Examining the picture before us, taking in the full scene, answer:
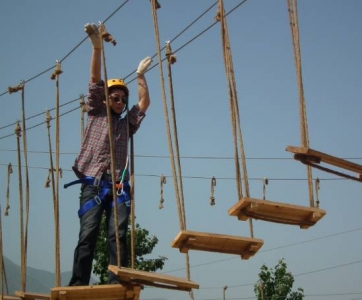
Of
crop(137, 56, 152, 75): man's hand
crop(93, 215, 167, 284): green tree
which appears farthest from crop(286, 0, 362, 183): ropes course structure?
crop(93, 215, 167, 284): green tree

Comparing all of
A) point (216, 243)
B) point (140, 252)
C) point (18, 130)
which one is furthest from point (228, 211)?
point (140, 252)

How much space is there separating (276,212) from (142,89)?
1.47 m

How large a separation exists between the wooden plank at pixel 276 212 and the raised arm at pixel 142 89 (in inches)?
46.1

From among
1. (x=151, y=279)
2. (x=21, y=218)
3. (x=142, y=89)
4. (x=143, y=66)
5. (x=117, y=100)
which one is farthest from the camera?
(x=21, y=218)

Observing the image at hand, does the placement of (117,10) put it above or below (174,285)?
above

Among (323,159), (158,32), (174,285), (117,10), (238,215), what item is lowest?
(174,285)

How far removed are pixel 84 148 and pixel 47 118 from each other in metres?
1.30

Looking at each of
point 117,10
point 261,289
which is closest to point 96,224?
point 117,10

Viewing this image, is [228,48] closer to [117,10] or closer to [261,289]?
[117,10]

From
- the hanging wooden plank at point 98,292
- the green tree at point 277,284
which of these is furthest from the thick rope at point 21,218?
the green tree at point 277,284

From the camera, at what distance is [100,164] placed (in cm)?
424

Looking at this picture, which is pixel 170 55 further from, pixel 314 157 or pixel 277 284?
pixel 277 284

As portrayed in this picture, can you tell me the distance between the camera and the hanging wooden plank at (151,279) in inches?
132

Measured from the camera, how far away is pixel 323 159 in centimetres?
359
